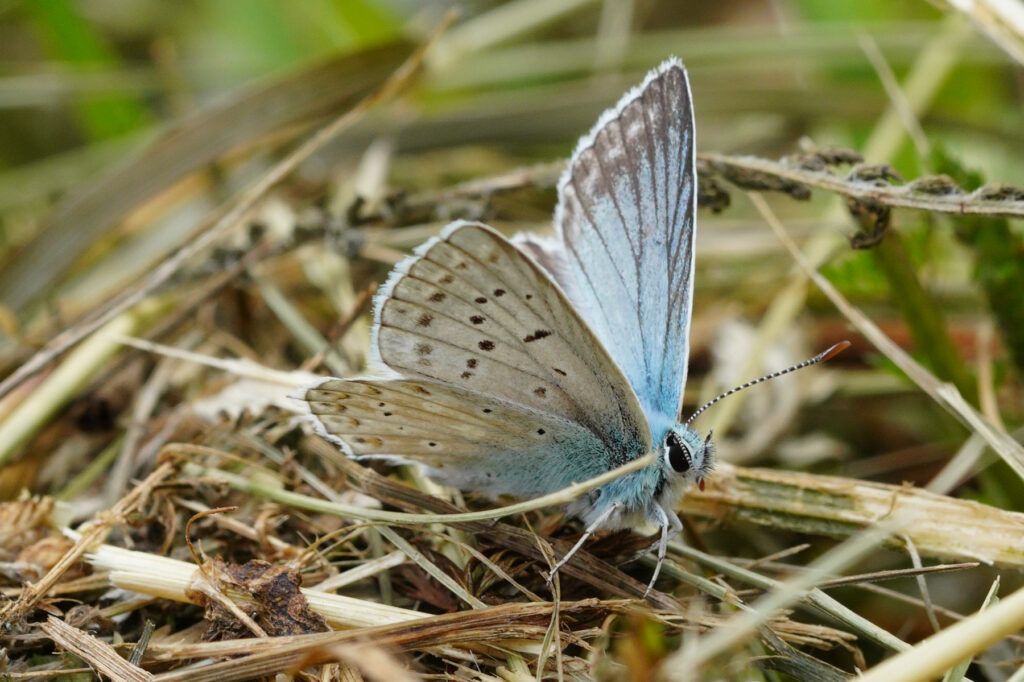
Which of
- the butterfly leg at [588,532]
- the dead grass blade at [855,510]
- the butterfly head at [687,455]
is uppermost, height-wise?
the butterfly head at [687,455]

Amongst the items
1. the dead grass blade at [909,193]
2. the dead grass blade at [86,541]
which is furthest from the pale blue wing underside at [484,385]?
the dead grass blade at [909,193]

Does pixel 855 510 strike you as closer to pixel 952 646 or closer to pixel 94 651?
pixel 952 646

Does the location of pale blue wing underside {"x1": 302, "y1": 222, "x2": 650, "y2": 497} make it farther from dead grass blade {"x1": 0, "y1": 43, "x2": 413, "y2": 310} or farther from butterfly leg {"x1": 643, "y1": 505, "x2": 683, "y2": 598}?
dead grass blade {"x1": 0, "y1": 43, "x2": 413, "y2": 310}

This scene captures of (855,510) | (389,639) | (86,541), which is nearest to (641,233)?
(855,510)

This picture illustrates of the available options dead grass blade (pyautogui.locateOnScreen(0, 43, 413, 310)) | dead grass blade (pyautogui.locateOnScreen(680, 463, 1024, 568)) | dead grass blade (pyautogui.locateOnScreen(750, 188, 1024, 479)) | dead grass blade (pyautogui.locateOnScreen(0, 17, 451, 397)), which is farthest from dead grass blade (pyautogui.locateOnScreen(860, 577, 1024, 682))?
dead grass blade (pyautogui.locateOnScreen(0, 43, 413, 310))

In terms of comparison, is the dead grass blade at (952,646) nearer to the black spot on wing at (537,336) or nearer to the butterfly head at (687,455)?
the butterfly head at (687,455)

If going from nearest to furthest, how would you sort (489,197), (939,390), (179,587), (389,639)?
1. (389,639)
2. (179,587)
3. (939,390)
4. (489,197)
